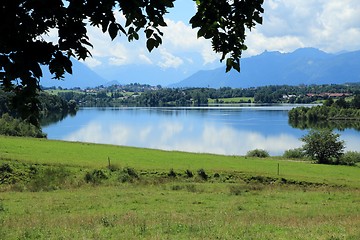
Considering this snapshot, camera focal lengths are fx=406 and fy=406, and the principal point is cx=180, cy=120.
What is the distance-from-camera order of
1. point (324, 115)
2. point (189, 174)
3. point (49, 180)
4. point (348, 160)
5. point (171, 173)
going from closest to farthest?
1. point (49, 180)
2. point (189, 174)
3. point (171, 173)
4. point (348, 160)
5. point (324, 115)

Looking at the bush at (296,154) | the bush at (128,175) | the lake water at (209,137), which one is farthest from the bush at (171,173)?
the lake water at (209,137)

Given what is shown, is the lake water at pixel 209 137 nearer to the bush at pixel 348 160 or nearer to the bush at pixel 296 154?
the bush at pixel 296 154

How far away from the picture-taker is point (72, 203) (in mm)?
19516

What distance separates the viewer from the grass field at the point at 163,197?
11.6m

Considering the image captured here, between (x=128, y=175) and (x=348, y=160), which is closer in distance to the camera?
(x=128, y=175)

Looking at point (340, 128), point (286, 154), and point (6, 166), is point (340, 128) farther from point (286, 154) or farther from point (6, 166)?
point (6, 166)

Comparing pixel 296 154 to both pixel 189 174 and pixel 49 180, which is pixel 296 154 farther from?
pixel 49 180

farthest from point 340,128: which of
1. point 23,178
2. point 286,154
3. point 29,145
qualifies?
point 23,178

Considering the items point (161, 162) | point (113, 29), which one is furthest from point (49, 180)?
point (113, 29)

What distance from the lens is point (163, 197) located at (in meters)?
22.6

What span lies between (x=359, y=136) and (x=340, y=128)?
16.2 meters

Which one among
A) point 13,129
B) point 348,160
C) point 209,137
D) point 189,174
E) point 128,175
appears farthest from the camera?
point 209,137

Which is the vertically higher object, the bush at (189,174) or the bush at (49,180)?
the bush at (49,180)

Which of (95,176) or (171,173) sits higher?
(95,176)
